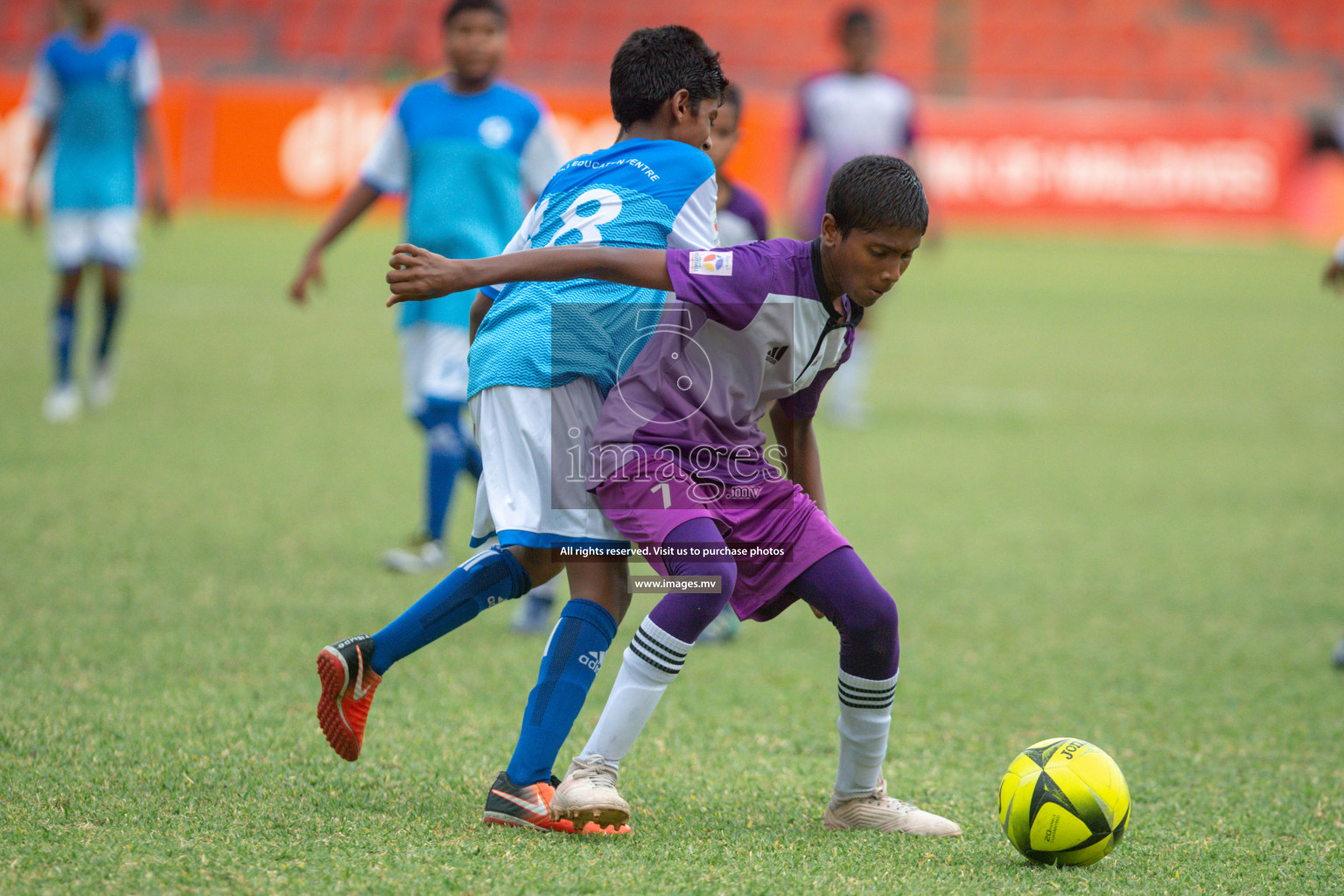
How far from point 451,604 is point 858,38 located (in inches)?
259

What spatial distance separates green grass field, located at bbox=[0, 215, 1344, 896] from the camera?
2768 mm

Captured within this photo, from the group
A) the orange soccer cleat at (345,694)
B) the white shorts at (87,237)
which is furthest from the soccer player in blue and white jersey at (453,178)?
the white shorts at (87,237)

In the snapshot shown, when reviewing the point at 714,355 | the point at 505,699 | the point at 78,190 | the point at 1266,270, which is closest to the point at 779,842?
the point at 714,355

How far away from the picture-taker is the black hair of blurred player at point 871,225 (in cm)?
280

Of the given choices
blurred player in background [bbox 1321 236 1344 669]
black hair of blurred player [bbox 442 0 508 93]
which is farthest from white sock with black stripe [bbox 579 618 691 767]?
black hair of blurred player [bbox 442 0 508 93]

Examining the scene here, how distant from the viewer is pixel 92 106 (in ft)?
27.2

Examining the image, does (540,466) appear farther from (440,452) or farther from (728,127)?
(440,452)

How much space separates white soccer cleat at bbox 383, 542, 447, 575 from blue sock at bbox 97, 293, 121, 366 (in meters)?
3.85

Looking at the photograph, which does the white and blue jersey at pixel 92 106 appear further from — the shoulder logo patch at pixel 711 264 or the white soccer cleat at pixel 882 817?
the white soccer cleat at pixel 882 817

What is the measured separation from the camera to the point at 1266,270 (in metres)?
19.1

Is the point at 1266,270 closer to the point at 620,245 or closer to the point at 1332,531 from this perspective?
the point at 1332,531

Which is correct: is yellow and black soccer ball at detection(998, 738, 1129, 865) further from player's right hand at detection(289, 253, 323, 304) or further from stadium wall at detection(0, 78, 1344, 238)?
stadium wall at detection(0, 78, 1344, 238)

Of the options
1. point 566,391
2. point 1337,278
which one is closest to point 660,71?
point 566,391

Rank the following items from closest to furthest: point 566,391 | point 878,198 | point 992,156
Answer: point 878,198 < point 566,391 < point 992,156
